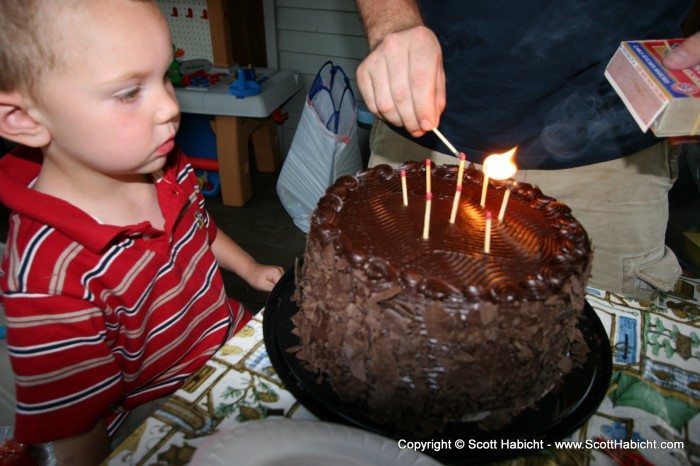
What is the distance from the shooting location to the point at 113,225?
1.16m

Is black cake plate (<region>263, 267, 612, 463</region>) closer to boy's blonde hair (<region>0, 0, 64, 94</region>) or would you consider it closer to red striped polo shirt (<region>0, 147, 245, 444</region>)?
red striped polo shirt (<region>0, 147, 245, 444</region>)

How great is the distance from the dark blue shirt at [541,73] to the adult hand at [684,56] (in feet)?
0.90

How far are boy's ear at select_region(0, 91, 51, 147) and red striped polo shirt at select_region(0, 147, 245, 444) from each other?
0.12 metres

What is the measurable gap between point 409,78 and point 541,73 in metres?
0.48

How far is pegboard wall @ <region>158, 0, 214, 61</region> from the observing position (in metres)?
3.51

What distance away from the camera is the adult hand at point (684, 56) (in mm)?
1056

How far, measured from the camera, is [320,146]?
122 inches

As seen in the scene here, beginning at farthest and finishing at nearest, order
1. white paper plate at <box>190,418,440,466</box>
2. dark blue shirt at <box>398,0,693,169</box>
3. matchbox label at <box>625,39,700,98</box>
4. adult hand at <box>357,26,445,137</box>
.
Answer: dark blue shirt at <box>398,0,693,169</box> → adult hand at <box>357,26,445,137</box> → matchbox label at <box>625,39,700,98</box> → white paper plate at <box>190,418,440,466</box>

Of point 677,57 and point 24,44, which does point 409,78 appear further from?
point 24,44

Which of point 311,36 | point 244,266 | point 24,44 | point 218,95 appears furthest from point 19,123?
point 311,36

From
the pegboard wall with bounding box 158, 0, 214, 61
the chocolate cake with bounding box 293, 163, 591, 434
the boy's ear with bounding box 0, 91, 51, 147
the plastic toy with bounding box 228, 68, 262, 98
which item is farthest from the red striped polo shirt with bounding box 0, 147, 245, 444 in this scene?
the pegboard wall with bounding box 158, 0, 214, 61

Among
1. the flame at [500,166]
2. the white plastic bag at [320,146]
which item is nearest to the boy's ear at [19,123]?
the flame at [500,166]

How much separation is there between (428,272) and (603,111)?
0.84 metres

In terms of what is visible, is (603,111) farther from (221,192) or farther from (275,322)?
(221,192)
